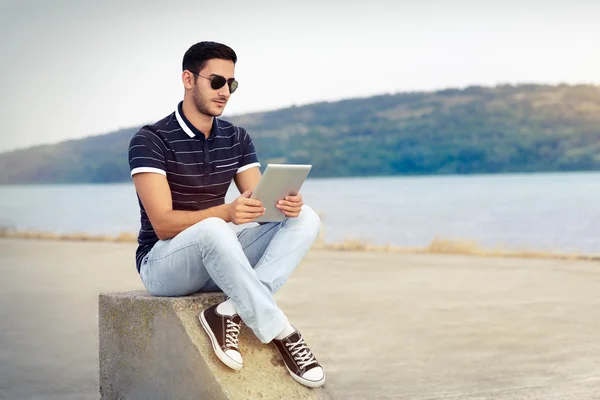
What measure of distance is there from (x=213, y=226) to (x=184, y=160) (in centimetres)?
40

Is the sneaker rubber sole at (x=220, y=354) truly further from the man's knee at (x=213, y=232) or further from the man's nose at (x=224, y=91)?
the man's nose at (x=224, y=91)

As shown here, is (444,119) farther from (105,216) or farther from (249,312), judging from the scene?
(249,312)

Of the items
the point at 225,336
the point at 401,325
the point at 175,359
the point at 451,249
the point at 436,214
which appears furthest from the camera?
the point at 436,214

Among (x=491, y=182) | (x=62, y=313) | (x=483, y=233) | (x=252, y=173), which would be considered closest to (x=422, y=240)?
(x=483, y=233)

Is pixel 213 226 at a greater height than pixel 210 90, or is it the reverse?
pixel 210 90

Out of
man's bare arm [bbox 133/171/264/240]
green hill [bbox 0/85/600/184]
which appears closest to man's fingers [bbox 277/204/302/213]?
man's bare arm [bbox 133/171/264/240]

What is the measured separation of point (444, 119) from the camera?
197ft

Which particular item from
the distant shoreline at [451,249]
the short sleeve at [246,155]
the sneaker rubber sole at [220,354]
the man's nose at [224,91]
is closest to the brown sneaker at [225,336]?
the sneaker rubber sole at [220,354]

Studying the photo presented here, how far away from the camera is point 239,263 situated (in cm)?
331

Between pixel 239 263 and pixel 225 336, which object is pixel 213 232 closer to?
pixel 239 263

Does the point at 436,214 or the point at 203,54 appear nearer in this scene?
the point at 203,54

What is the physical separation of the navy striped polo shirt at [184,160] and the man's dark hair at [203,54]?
179mm

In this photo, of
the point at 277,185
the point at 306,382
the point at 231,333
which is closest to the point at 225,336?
the point at 231,333

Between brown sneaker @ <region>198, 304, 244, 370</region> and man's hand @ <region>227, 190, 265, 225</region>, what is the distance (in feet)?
1.22
